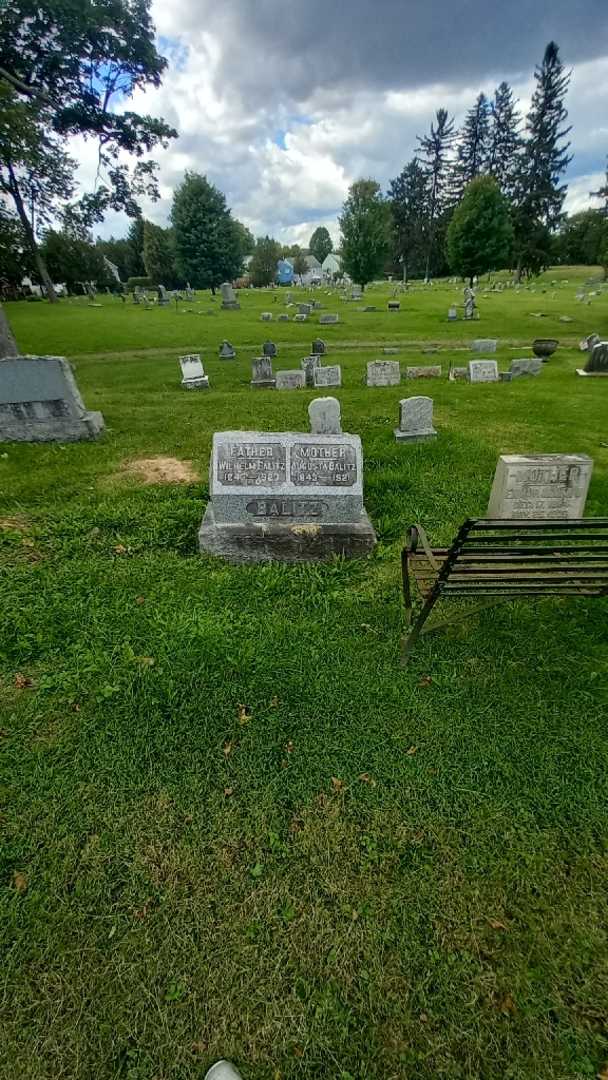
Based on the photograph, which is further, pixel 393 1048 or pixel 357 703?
pixel 357 703

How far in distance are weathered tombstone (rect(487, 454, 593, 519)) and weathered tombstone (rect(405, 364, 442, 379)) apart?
8953 millimetres

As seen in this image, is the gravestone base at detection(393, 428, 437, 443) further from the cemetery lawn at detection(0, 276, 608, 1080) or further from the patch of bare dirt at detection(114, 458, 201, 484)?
the patch of bare dirt at detection(114, 458, 201, 484)

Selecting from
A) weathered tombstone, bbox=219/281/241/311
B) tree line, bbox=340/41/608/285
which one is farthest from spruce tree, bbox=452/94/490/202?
weathered tombstone, bbox=219/281/241/311

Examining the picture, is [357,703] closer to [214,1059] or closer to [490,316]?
[214,1059]

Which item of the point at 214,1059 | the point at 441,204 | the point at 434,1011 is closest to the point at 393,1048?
the point at 434,1011

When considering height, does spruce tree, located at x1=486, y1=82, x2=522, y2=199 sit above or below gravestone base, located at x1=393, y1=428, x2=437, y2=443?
above

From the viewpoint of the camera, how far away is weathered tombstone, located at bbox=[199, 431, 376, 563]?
466cm

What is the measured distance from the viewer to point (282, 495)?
4668mm

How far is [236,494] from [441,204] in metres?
73.2

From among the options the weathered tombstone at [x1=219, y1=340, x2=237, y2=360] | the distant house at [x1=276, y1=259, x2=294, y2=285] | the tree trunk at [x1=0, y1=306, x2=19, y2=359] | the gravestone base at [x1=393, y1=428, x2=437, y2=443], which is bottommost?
the gravestone base at [x1=393, y1=428, x2=437, y2=443]

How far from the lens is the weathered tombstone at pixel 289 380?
12.5 meters

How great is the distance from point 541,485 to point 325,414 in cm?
366

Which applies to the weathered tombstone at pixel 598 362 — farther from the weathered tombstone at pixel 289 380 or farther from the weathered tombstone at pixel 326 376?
the weathered tombstone at pixel 289 380

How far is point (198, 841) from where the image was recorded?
245 cm
